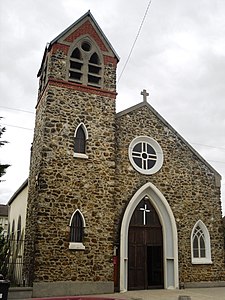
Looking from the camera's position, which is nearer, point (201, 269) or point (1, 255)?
point (1, 255)

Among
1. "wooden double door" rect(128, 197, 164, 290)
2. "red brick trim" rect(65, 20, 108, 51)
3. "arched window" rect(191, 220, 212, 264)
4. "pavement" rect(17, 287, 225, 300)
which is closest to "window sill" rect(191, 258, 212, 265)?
"arched window" rect(191, 220, 212, 264)

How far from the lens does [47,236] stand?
48.1ft

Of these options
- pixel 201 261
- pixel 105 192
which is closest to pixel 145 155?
pixel 105 192

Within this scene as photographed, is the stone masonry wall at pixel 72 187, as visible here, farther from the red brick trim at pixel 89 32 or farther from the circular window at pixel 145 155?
the red brick trim at pixel 89 32

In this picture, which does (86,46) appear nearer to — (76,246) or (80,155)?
(80,155)

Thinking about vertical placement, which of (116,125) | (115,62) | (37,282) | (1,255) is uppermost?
(115,62)

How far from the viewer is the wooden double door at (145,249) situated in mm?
16734

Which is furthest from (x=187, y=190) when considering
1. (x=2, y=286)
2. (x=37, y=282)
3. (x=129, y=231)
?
(x=2, y=286)

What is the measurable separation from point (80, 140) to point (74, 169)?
60.2 inches

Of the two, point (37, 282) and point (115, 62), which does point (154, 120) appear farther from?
point (37, 282)

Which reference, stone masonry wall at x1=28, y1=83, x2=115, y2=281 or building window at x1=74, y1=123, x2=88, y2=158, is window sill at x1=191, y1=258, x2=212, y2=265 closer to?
stone masonry wall at x1=28, y1=83, x2=115, y2=281

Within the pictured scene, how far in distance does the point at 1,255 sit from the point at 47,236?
2.52 m

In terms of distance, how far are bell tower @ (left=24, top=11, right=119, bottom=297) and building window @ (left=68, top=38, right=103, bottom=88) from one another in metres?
0.05

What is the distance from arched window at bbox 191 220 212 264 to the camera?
18.1 meters
